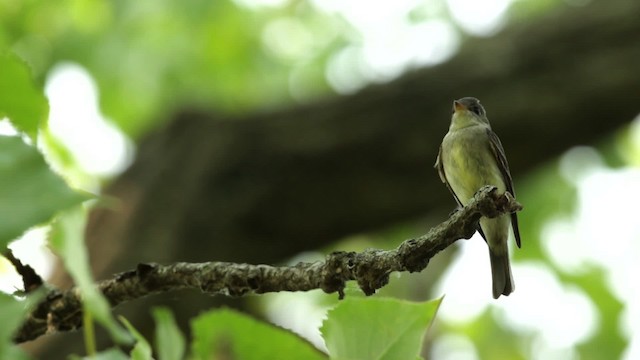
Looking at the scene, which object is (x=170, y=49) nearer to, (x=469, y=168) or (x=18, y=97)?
(x=469, y=168)

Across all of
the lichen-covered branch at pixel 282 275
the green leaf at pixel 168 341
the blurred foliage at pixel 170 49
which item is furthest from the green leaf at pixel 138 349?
the blurred foliage at pixel 170 49

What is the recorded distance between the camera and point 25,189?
41.3 inches

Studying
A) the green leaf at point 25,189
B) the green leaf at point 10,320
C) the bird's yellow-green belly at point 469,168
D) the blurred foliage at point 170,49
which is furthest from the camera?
the blurred foliage at point 170,49

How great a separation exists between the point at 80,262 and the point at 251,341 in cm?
27

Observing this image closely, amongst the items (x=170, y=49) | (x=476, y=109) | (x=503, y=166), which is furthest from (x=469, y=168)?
(x=170, y=49)

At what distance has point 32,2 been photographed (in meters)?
8.32

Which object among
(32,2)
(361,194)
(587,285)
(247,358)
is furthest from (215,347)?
(32,2)

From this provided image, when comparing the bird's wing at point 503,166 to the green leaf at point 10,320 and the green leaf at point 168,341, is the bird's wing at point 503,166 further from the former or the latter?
the green leaf at point 10,320

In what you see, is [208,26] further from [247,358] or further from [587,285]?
[247,358]

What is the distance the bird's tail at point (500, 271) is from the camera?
3438 mm

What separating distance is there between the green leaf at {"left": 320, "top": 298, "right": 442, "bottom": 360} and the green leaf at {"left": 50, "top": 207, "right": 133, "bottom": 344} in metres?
0.27

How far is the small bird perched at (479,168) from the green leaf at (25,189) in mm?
1906

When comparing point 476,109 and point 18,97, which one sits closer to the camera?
point 18,97

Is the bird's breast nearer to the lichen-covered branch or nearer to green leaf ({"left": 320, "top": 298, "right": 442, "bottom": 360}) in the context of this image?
the lichen-covered branch
